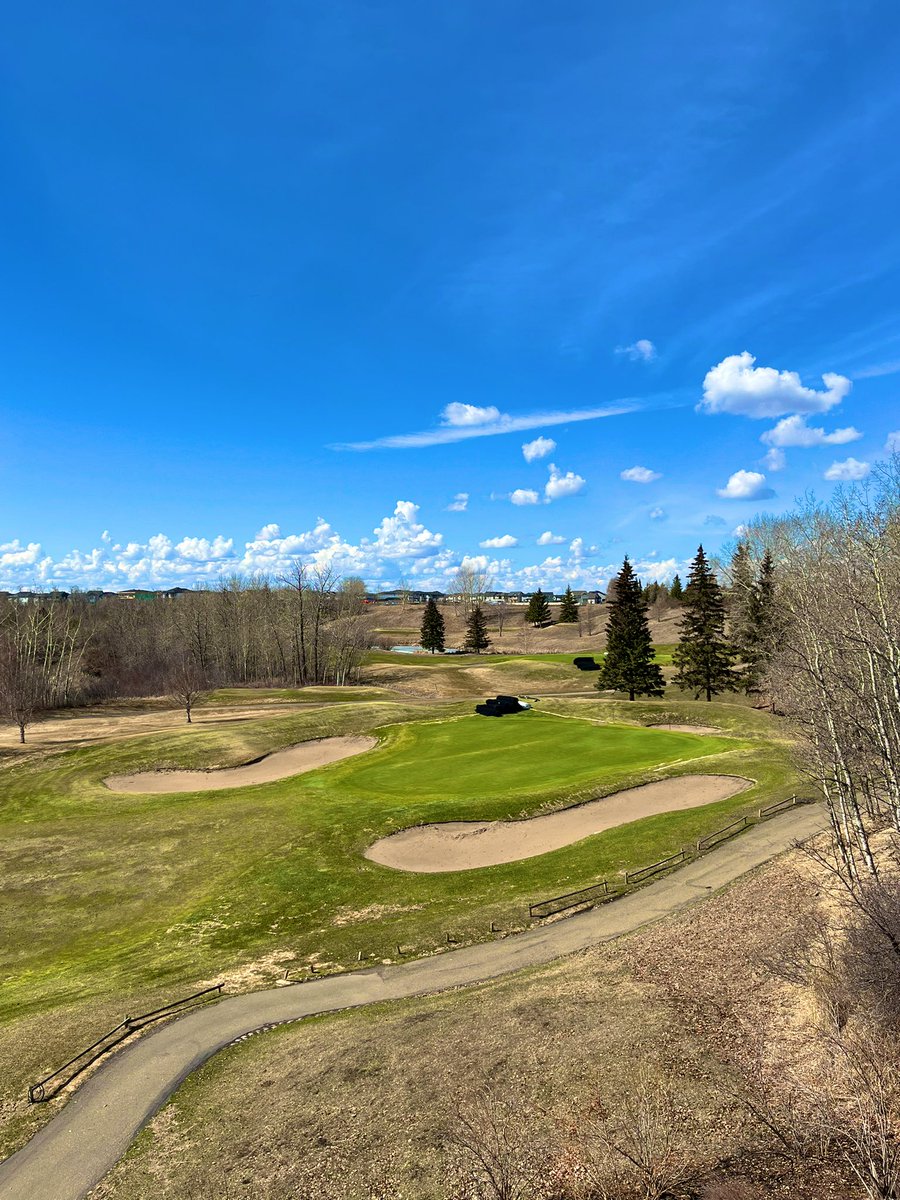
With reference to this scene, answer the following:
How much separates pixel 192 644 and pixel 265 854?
253 feet

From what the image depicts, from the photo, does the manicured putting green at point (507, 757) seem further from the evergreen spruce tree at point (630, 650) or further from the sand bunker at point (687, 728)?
the evergreen spruce tree at point (630, 650)

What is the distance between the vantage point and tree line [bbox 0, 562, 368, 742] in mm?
76188

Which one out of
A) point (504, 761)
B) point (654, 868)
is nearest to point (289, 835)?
point (504, 761)

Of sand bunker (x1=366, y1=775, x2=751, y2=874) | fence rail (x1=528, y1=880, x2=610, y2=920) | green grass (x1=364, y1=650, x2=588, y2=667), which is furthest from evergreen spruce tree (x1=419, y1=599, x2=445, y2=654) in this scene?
fence rail (x1=528, y1=880, x2=610, y2=920)

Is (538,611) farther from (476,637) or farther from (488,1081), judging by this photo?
(488,1081)

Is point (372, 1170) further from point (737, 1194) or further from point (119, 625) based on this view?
point (119, 625)

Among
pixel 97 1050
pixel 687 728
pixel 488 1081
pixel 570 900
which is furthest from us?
pixel 687 728

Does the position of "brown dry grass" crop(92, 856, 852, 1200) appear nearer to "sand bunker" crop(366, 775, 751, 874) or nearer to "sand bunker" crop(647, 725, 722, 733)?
"sand bunker" crop(366, 775, 751, 874)

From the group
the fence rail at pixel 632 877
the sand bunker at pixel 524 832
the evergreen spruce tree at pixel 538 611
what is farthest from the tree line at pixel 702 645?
the evergreen spruce tree at pixel 538 611

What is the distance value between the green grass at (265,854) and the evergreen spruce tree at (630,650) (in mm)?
15247

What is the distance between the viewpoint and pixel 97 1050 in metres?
14.2

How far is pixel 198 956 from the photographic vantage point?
63.3ft

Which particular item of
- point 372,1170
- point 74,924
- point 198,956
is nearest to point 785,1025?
point 372,1170

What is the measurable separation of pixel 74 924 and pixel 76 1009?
262 inches
